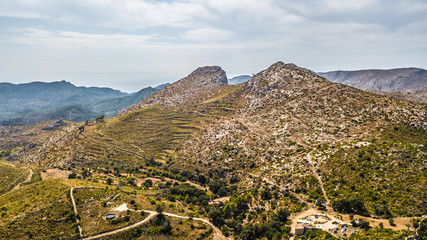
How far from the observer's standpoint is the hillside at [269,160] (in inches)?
2793

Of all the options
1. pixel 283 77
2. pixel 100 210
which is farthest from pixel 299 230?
pixel 283 77

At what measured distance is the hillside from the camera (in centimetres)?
7094

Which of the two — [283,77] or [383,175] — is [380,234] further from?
[283,77]

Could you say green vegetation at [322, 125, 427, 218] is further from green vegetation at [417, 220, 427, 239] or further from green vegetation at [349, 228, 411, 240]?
green vegetation at [349, 228, 411, 240]

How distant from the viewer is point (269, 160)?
4437 inches

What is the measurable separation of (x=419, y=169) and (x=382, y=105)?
54.1 m

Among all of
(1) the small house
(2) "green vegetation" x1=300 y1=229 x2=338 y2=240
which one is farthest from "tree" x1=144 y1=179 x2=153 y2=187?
(2) "green vegetation" x1=300 y1=229 x2=338 y2=240

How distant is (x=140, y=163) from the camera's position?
13975 centimetres

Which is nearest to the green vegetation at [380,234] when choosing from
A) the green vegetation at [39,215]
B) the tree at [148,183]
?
the green vegetation at [39,215]

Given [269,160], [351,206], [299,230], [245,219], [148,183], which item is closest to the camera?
[299,230]

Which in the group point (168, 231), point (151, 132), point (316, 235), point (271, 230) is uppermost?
point (151, 132)

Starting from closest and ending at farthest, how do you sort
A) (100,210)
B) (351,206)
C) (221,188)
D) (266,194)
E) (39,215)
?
1. (351,206)
2. (39,215)
3. (100,210)
4. (266,194)
5. (221,188)

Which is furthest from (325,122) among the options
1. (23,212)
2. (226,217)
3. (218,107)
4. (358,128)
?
(23,212)

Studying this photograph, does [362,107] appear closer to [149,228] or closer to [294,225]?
[294,225]
